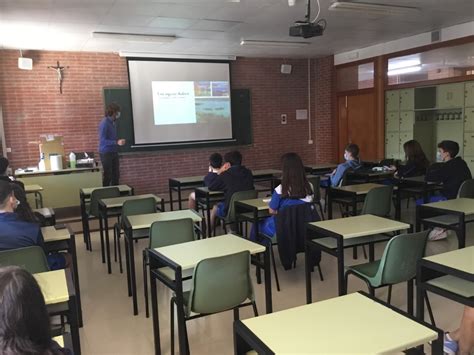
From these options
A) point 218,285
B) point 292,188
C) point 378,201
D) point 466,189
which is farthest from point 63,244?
point 466,189

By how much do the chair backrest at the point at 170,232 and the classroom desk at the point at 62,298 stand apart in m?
1.02

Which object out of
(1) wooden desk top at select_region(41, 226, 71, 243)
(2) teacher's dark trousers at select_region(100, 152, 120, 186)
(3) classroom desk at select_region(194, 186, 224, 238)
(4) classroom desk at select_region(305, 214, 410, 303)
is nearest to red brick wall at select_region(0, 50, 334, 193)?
(2) teacher's dark trousers at select_region(100, 152, 120, 186)

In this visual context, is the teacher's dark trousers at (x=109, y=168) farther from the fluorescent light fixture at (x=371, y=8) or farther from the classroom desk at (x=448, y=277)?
the classroom desk at (x=448, y=277)

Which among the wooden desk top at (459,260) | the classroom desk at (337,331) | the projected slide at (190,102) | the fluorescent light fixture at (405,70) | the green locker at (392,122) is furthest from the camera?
the projected slide at (190,102)

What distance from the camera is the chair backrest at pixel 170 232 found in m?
3.41

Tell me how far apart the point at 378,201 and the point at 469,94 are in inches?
147

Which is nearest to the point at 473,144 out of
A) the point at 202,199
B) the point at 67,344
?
the point at 202,199

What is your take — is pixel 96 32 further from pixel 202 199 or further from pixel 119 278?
pixel 119 278

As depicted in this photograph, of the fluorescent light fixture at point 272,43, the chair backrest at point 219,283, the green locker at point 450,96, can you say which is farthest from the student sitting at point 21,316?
the green locker at point 450,96

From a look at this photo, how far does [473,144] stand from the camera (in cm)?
721

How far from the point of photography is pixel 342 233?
3025mm

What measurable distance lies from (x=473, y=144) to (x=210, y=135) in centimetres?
502

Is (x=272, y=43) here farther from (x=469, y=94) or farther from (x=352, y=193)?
(x=352, y=193)

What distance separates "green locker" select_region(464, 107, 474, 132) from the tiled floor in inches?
128
